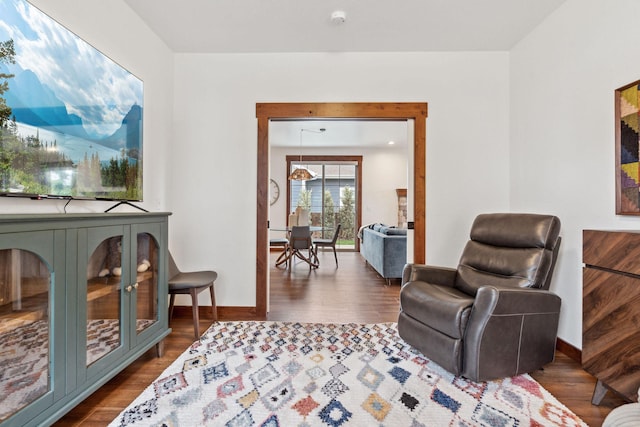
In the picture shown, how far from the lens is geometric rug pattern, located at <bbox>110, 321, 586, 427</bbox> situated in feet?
4.96

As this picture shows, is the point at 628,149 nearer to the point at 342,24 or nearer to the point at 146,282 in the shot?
the point at 342,24

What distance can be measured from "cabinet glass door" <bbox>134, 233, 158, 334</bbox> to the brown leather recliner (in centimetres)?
183

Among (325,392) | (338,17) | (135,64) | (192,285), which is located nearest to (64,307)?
(192,285)

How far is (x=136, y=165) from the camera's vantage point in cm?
238

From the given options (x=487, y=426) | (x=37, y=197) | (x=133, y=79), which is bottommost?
(x=487, y=426)

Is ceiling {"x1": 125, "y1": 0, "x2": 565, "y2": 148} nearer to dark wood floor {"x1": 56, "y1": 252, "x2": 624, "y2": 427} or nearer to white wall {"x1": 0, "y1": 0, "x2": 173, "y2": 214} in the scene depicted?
white wall {"x1": 0, "y1": 0, "x2": 173, "y2": 214}

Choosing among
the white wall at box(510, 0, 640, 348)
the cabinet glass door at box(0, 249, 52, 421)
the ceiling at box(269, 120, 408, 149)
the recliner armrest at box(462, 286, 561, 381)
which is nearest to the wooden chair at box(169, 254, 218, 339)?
the cabinet glass door at box(0, 249, 52, 421)

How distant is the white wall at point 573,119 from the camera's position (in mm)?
1909

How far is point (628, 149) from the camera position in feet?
5.90

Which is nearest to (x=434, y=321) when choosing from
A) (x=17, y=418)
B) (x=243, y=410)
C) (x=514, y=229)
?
(x=514, y=229)

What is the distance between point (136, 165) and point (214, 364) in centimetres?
166

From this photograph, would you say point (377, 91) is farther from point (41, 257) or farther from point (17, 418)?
point (17, 418)

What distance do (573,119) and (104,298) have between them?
3.39m

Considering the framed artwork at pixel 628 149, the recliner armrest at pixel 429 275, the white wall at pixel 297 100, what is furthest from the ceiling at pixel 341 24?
the recliner armrest at pixel 429 275
